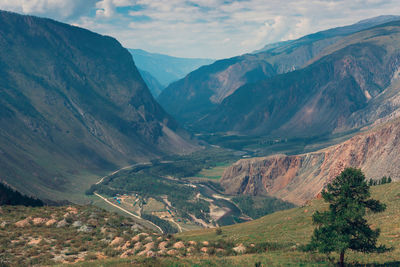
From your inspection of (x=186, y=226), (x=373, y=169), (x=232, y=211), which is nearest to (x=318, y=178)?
(x=373, y=169)

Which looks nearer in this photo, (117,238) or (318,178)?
(117,238)

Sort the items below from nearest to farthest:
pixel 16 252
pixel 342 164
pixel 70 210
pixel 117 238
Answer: pixel 16 252 → pixel 117 238 → pixel 70 210 → pixel 342 164

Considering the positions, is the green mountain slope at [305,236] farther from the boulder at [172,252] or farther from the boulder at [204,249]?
the boulder at [172,252]

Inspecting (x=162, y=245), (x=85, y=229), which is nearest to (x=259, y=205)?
(x=85, y=229)

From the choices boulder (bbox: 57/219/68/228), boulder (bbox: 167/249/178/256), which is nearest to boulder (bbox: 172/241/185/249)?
boulder (bbox: 167/249/178/256)

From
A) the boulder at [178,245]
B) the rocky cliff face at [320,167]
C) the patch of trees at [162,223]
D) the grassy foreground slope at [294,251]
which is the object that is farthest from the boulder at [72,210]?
the rocky cliff face at [320,167]

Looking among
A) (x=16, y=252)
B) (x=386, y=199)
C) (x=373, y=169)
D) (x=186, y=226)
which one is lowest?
(x=186, y=226)

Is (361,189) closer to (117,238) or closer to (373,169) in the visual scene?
(117,238)
